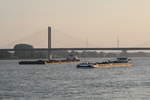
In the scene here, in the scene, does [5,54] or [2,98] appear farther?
[5,54]

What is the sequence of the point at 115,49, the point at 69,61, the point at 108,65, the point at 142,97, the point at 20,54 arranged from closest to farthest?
the point at 142,97, the point at 108,65, the point at 115,49, the point at 69,61, the point at 20,54

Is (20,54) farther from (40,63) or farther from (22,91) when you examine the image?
(22,91)

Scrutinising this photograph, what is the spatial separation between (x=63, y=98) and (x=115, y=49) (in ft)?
255

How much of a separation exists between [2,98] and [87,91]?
254 inches

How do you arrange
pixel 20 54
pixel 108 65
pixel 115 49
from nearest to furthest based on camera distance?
1. pixel 108 65
2. pixel 115 49
3. pixel 20 54

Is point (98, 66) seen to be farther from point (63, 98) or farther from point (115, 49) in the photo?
point (63, 98)

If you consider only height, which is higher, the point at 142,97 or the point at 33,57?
the point at 142,97

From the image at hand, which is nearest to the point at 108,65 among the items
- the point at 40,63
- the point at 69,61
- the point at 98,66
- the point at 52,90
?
the point at 98,66

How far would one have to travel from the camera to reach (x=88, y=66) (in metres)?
85.8

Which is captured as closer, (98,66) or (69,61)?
(98,66)

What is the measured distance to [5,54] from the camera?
18812 cm

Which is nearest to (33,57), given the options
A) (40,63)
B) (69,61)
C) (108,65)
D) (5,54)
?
(5,54)

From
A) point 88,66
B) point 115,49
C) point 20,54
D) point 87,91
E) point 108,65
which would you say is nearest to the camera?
point 87,91

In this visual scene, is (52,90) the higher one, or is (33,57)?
(52,90)
